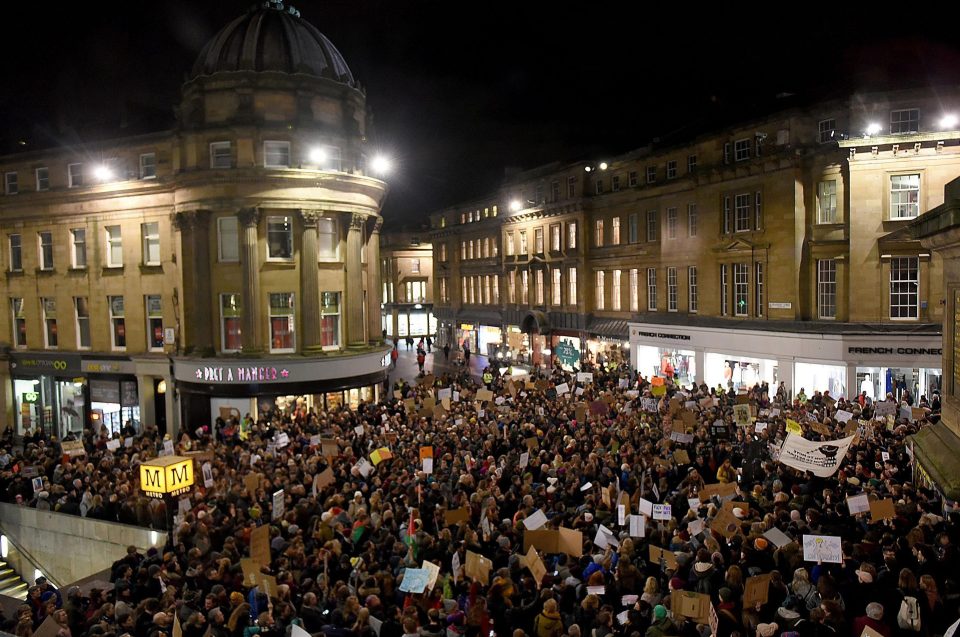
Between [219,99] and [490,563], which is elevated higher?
[219,99]

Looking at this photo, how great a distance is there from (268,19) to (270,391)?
15407 mm

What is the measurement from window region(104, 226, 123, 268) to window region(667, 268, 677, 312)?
26.5 metres

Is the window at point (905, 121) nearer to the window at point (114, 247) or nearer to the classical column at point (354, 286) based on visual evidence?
the classical column at point (354, 286)

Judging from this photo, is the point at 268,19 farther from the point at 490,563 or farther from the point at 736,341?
the point at 490,563

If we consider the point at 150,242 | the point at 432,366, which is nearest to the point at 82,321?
the point at 150,242

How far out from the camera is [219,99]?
1185 inches

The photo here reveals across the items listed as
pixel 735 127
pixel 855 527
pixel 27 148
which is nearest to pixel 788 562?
pixel 855 527

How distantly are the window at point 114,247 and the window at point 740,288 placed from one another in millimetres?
27791

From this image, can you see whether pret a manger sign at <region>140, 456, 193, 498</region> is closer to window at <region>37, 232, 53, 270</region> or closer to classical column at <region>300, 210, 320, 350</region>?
classical column at <region>300, 210, 320, 350</region>

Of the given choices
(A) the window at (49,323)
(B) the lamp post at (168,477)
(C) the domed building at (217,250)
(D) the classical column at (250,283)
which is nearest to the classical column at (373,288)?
(C) the domed building at (217,250)

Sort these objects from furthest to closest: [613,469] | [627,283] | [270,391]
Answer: [627,283], [270,391], [613,469]

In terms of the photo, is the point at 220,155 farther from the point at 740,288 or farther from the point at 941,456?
the point at 941,456

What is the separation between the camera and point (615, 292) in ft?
145

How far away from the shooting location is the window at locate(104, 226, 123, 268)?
33116 millimetres
